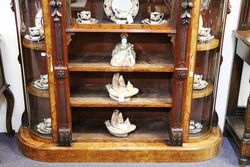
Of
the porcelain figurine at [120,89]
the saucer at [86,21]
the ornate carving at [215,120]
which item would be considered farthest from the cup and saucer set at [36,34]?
the ornate carving at [215,120]

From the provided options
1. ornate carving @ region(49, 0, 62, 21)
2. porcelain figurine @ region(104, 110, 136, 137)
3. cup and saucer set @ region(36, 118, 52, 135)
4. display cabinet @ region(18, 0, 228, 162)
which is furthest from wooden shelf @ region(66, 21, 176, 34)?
cup and saucer set @ region(36, 118, 52, 135)

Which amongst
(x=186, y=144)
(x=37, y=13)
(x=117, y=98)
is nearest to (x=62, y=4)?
(x=37, y=13)

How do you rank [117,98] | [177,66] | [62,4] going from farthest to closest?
[117,98] → [177,66] → [62,4]

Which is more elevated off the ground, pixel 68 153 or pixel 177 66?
pixel 177 66

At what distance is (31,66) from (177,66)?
3.19 ft

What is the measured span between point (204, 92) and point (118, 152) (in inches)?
27.7

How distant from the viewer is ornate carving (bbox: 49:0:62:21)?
6.51ft

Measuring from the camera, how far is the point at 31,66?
2.34 metres

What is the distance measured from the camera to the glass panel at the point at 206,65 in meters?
2.20

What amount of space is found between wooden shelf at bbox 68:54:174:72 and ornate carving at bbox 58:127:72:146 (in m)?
0.42

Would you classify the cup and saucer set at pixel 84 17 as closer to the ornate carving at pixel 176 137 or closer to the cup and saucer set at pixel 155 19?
the cup and saucer set at pixel 155 19

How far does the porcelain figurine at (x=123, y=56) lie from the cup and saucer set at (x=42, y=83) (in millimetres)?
473

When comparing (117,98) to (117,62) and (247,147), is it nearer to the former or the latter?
(117,62)

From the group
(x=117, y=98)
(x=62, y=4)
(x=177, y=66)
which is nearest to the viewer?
(x=62, y=4)
